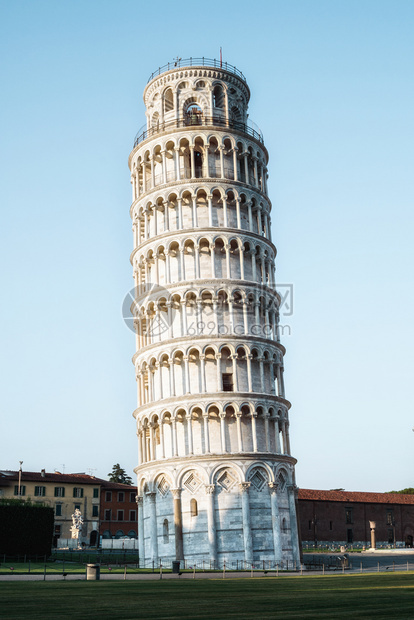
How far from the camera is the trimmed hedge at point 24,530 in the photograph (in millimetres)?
58344

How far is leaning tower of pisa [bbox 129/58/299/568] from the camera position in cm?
4672

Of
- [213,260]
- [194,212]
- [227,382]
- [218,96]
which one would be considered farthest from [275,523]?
[218,96]

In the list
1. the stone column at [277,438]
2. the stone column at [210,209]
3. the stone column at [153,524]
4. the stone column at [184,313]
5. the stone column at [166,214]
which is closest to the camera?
the stone column at [153,524]

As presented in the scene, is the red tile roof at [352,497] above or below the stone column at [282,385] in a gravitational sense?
below

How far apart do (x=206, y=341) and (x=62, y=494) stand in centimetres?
4578

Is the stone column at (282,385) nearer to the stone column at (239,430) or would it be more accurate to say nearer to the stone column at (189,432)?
the stone column at (239,430)

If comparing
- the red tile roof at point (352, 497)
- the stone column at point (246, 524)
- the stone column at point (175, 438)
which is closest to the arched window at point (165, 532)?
the stone column at point (175, 438)

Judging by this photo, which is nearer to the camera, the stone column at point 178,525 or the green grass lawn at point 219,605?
the green grass lawn at point 219,605

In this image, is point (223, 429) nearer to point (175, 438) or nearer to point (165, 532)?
point (175, 438)

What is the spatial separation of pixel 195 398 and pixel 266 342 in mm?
6765

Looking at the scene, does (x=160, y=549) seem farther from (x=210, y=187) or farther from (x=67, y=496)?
(x=67, y=496)

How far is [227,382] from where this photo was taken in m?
49.5

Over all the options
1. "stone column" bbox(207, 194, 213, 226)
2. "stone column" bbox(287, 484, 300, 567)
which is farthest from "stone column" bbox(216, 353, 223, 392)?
"stone column" bbox(207, 194, 213, 226)

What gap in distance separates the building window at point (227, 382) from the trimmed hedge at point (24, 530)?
2235cm
